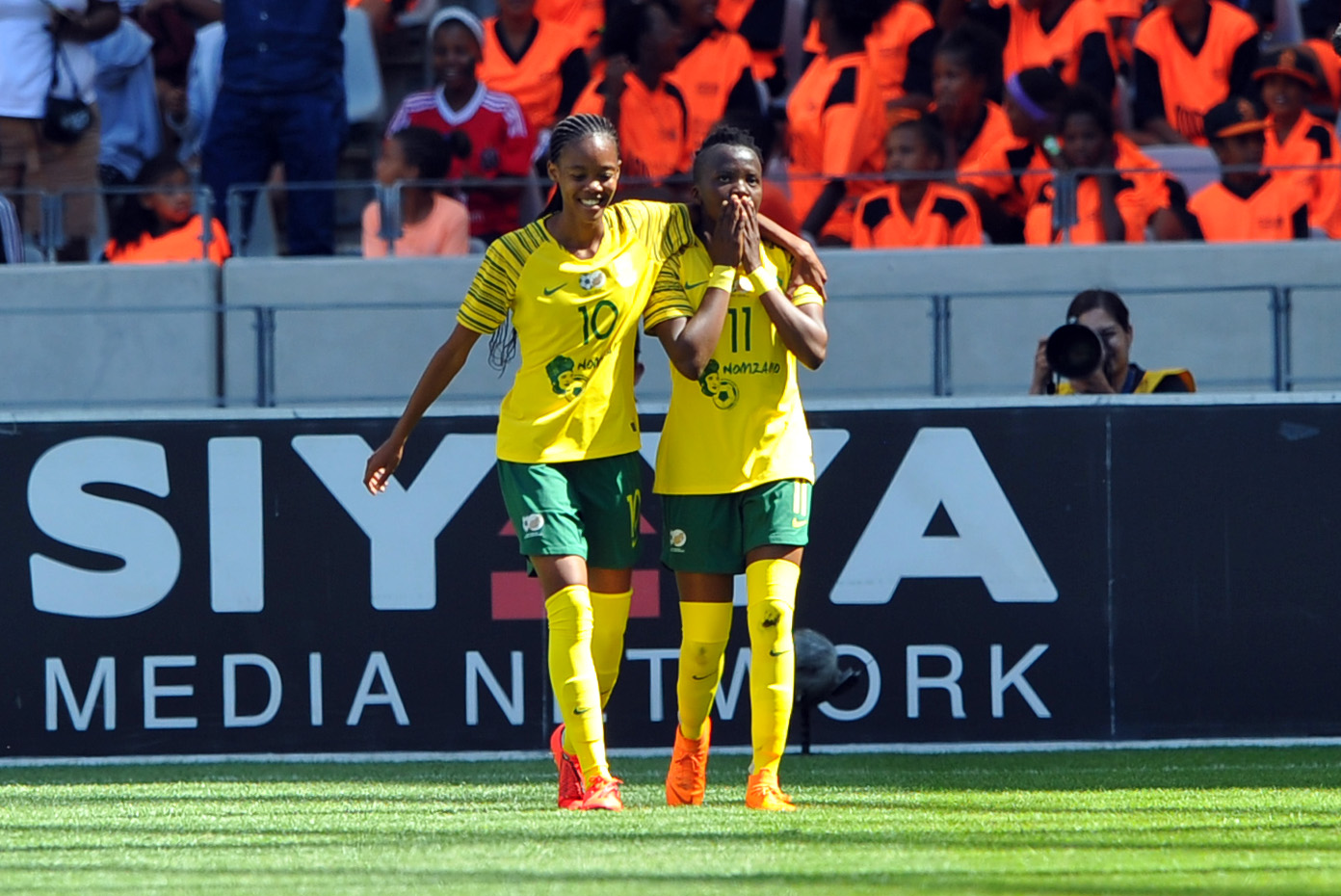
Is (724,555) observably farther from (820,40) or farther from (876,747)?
(820,40)

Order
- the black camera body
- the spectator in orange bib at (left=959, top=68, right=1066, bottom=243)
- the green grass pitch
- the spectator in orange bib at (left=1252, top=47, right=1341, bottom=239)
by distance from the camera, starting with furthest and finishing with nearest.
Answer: the spectator in orange bib at (left=1252, top=47, right=1341, bottom=239) → the spectator in orange bib at (left=959, top=68, right=1066, bottom=243) → the black camera body → the green grass pitch

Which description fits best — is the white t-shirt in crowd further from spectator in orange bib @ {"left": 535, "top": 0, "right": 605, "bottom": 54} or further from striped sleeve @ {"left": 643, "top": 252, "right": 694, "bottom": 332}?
striped sleeve @ {"left": 643, "top": 252, "right": 694, "bottom": 332}

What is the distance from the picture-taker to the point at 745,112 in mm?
11250

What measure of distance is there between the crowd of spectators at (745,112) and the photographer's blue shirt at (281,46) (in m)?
0.01

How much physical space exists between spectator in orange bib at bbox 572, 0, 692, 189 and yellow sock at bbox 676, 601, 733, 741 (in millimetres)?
5224

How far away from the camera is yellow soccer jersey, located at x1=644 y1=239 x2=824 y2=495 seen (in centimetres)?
604

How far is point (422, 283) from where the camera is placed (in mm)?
10289

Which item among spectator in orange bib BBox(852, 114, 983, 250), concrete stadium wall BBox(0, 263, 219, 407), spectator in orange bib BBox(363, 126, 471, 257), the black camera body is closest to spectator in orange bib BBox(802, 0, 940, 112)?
spectator in orange bib BBox(852, 114, 983, 250)

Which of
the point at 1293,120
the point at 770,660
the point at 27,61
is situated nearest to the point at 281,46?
the point at 27,61

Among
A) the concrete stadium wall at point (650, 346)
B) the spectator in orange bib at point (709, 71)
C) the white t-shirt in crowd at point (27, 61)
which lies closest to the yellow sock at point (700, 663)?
the concrete stadium wall at point (650, 346)

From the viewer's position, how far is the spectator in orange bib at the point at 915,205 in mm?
10531

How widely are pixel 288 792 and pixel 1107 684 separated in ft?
11.8

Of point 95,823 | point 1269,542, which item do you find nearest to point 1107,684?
point 1269,542

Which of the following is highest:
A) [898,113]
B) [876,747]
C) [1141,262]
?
[898,113]
